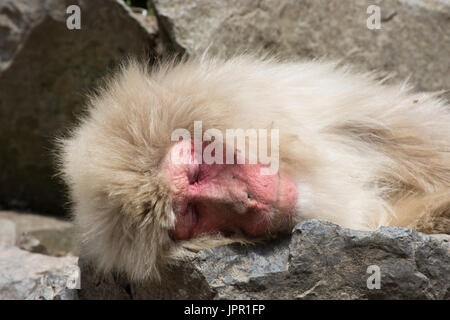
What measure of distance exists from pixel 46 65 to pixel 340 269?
3370mm

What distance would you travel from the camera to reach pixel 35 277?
378 cm

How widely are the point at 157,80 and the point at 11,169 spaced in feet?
9.26

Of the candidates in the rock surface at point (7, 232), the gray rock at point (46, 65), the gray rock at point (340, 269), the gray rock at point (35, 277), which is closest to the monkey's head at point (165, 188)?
the gray rock at point (340, 269)

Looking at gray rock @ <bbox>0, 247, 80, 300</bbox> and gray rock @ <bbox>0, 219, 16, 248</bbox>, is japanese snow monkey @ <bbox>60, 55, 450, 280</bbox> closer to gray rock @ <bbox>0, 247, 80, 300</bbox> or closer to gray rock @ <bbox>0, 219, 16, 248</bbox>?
gray rock @ <bbox>0, 247, 80, 300</bbox>

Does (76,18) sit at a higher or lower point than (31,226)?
higher

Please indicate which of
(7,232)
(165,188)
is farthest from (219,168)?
(7,232)

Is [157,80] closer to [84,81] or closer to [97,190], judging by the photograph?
[97,190]

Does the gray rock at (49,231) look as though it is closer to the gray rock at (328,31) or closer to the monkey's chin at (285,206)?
the gray rock at (328,31)

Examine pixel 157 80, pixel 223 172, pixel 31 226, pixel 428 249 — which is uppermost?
pixel 157 80

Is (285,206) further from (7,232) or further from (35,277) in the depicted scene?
(7,232)

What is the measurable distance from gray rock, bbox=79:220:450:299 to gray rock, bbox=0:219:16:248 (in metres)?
2.47

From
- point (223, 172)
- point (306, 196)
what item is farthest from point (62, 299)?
point (306, 196)

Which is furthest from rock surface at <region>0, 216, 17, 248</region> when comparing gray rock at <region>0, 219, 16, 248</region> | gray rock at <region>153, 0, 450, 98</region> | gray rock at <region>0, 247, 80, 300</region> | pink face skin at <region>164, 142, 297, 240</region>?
pink face skin at <region>164, 142, 297, 240</region>

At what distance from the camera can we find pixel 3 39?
4898 mm
